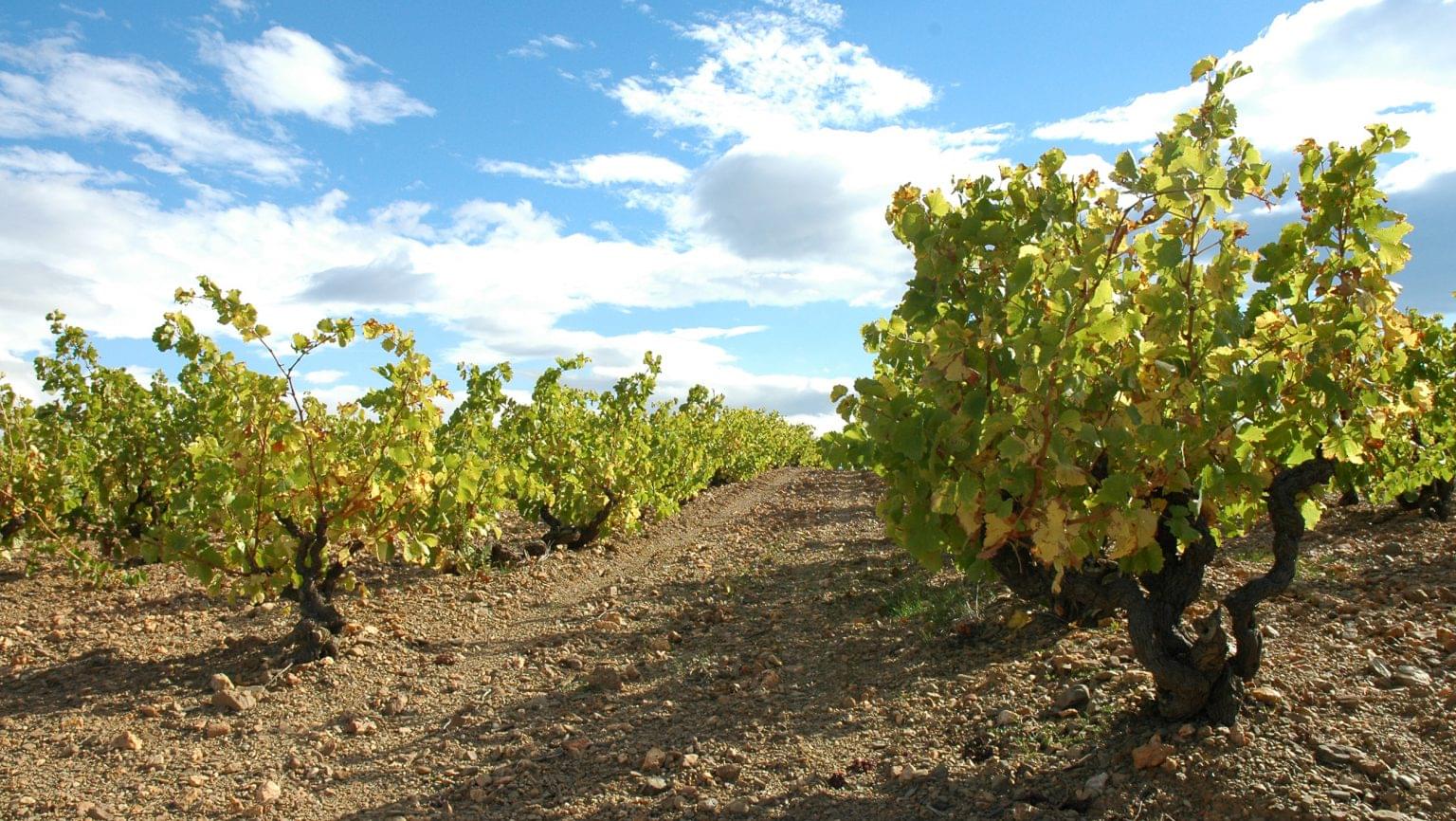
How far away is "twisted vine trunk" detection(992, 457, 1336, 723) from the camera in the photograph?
362 cm

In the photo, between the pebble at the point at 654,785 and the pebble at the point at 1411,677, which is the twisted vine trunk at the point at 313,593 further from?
the pebble at the point at 1411,677

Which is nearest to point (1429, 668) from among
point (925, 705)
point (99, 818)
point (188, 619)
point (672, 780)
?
point (925, 705)

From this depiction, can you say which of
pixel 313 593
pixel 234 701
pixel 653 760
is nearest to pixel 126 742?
pixel 234 701

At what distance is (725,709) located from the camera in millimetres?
4715

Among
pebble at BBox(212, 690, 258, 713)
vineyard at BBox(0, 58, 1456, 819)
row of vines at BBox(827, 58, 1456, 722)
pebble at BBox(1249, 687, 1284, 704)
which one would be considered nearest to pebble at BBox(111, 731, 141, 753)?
vineyard at BBox(0, 58, 1456, 819)

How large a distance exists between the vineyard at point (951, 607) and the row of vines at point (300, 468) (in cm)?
4

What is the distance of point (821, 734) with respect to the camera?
4.27 metres

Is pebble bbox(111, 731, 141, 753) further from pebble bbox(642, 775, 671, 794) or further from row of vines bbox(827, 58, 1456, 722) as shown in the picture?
row of vines bbox(827, 58, 1456, 722)

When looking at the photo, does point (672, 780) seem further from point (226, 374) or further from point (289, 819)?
point (226, 374)

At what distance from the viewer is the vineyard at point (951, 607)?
10.7ft

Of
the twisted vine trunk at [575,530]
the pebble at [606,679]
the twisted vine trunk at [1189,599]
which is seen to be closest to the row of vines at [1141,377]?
the twisted vine trunk at [1189,599]

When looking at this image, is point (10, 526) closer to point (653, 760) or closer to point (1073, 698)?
point (653, 760)

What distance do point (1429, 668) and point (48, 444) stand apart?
10.9 m

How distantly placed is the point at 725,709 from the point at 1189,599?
225 cm
